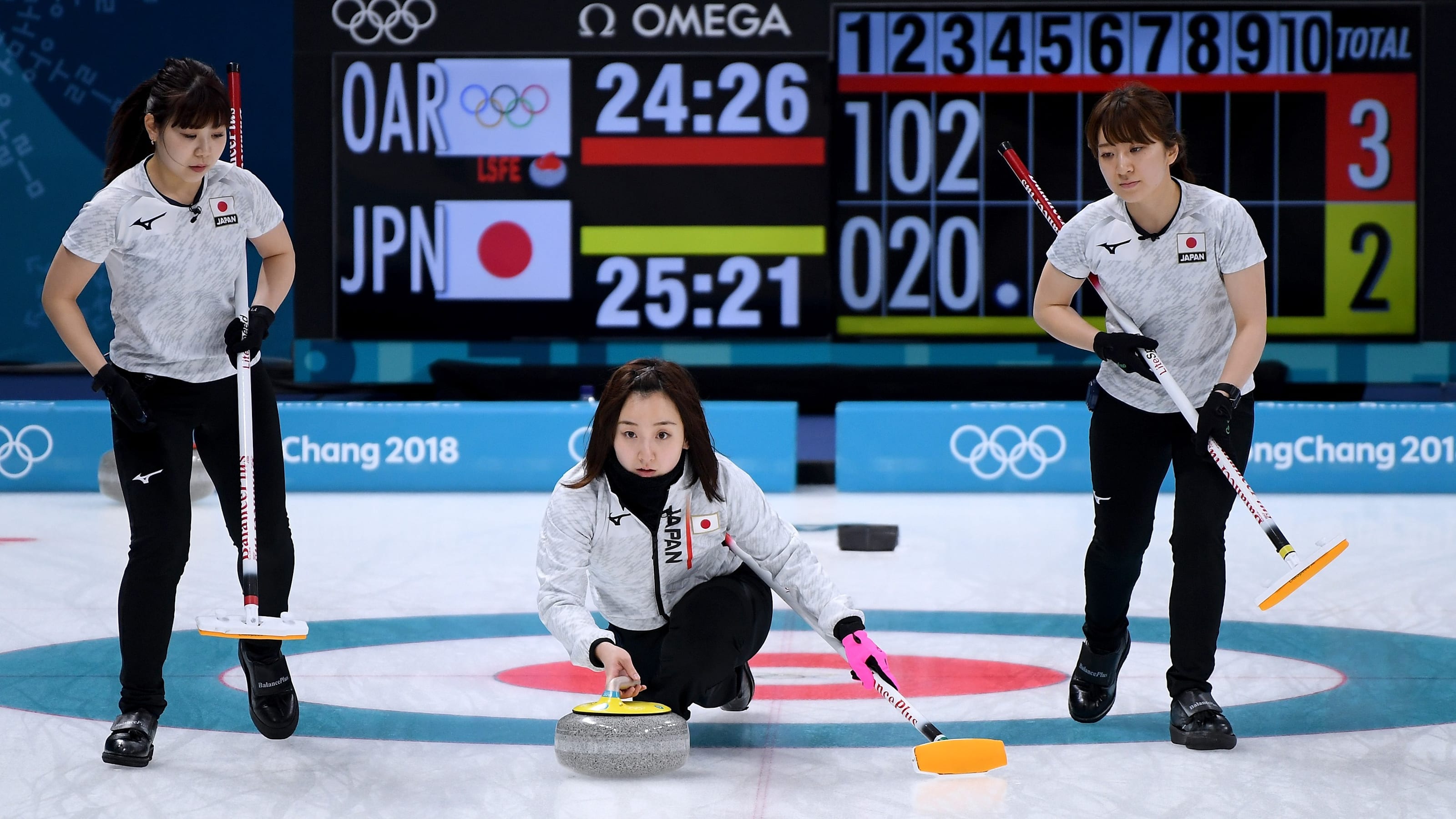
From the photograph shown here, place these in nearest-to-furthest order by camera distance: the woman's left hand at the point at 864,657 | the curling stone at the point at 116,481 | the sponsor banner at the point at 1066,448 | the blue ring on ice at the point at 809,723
Result: the woman's left hand at the point at 864,657 → the blue ring on ice at the point at 809,723 → the curling stone at the point at 116,481 → the sponsor banner at the point at 1066,448

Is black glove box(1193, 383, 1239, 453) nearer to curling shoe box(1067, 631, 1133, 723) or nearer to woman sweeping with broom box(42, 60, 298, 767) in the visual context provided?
curling shoe box(1067, 631, 1133, 723)

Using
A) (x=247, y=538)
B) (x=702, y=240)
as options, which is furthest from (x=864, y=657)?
(x=702, y=240)

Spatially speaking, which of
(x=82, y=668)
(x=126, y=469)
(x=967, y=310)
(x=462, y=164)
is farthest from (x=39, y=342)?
(x=126, y=469)

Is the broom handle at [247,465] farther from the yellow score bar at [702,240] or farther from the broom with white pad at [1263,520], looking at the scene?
the yellow score bar at [702,240]

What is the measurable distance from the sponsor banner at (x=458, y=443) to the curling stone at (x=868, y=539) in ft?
6.22

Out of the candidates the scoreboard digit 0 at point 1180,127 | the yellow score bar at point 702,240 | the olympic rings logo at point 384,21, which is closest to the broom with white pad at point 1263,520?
the yellow score bar at point 702,240

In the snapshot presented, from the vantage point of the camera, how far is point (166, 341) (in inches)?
119

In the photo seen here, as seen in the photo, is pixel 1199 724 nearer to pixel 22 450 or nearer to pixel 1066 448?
pixel 1066 448

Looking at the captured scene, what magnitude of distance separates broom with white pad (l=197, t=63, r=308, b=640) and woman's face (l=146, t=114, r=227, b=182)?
22 centimetres

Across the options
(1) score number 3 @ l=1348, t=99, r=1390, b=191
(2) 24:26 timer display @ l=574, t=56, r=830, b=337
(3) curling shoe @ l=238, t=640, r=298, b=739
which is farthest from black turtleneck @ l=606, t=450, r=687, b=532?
(1) score number 3 @ l=1348, t=99, r=1390, b=191

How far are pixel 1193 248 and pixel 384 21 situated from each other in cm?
718

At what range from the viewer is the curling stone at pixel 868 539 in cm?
589

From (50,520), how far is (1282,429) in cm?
595

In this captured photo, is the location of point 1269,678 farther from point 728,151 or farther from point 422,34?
point 422,34
